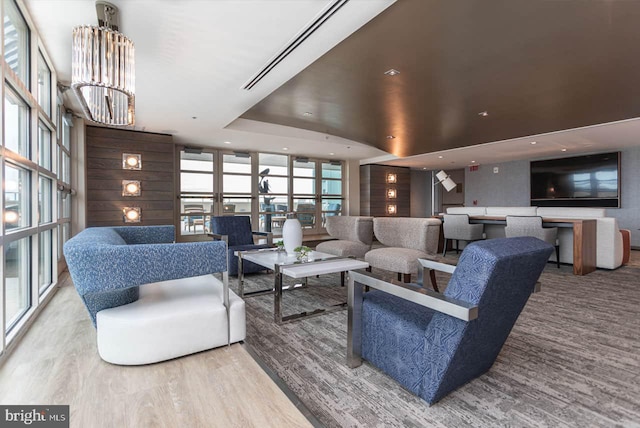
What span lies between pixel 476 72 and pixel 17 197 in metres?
4.52

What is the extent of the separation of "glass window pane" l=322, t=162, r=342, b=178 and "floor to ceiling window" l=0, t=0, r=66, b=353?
7230mm

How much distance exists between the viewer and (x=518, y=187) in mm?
9305

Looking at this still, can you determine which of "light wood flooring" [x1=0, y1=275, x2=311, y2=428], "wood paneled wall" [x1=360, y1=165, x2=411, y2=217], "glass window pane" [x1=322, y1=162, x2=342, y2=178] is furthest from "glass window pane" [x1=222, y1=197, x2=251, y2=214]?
"light wood flooring" [x1=0, y1=275, x2=311, y2=428]

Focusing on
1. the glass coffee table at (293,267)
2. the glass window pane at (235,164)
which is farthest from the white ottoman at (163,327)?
the glass window pane at (235,164)

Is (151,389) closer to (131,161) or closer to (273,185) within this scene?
(131,161)

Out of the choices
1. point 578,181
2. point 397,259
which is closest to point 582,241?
point 397,259

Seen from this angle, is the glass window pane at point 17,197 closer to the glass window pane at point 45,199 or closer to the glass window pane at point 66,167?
the glass window pane at point 45,199

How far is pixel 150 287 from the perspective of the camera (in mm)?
2271

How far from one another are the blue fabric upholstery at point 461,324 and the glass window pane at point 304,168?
766cm

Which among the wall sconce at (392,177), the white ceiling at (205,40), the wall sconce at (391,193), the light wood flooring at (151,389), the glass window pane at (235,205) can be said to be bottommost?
the light wood flooring at (151,389)

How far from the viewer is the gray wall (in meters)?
7.29

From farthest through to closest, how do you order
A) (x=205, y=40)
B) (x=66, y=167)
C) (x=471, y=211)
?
(x=471, y=211), (x=66, y=167), (x=205, y=40)

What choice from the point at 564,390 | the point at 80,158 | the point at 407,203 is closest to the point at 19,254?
the point at 80,158

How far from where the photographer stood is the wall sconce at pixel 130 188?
5.71m
